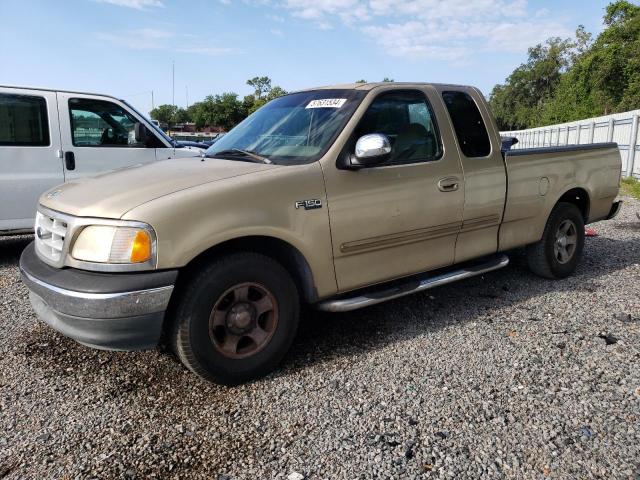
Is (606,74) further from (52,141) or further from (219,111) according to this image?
(219,111)

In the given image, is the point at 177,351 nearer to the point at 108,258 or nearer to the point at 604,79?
the point at 108,258

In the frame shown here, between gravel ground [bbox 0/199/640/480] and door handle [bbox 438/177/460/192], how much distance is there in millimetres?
1088

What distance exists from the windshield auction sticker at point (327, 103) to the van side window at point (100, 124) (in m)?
3.68

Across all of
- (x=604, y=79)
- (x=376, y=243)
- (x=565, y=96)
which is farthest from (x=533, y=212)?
(x=565, y=96)

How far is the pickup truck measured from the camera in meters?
2.86

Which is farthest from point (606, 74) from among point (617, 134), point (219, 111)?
point (219, 111)

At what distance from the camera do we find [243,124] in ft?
14.7

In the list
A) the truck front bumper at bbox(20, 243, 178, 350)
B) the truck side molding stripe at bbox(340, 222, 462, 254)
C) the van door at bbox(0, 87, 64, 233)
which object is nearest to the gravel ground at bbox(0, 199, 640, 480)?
the truck front bumper at bbox(20, 243, 178, 350)

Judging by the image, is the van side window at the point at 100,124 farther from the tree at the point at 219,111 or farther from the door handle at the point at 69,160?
the tree at the point at 219,111

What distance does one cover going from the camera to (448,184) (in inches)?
161

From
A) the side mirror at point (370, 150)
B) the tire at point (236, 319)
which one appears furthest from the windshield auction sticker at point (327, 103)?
the tire at point (236, 319)

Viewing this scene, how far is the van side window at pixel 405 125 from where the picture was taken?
386cm

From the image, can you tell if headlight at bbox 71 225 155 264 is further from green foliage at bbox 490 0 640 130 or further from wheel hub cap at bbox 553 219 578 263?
green foliage at bbox 490 0 640 130

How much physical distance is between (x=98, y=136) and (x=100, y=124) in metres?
0.16
